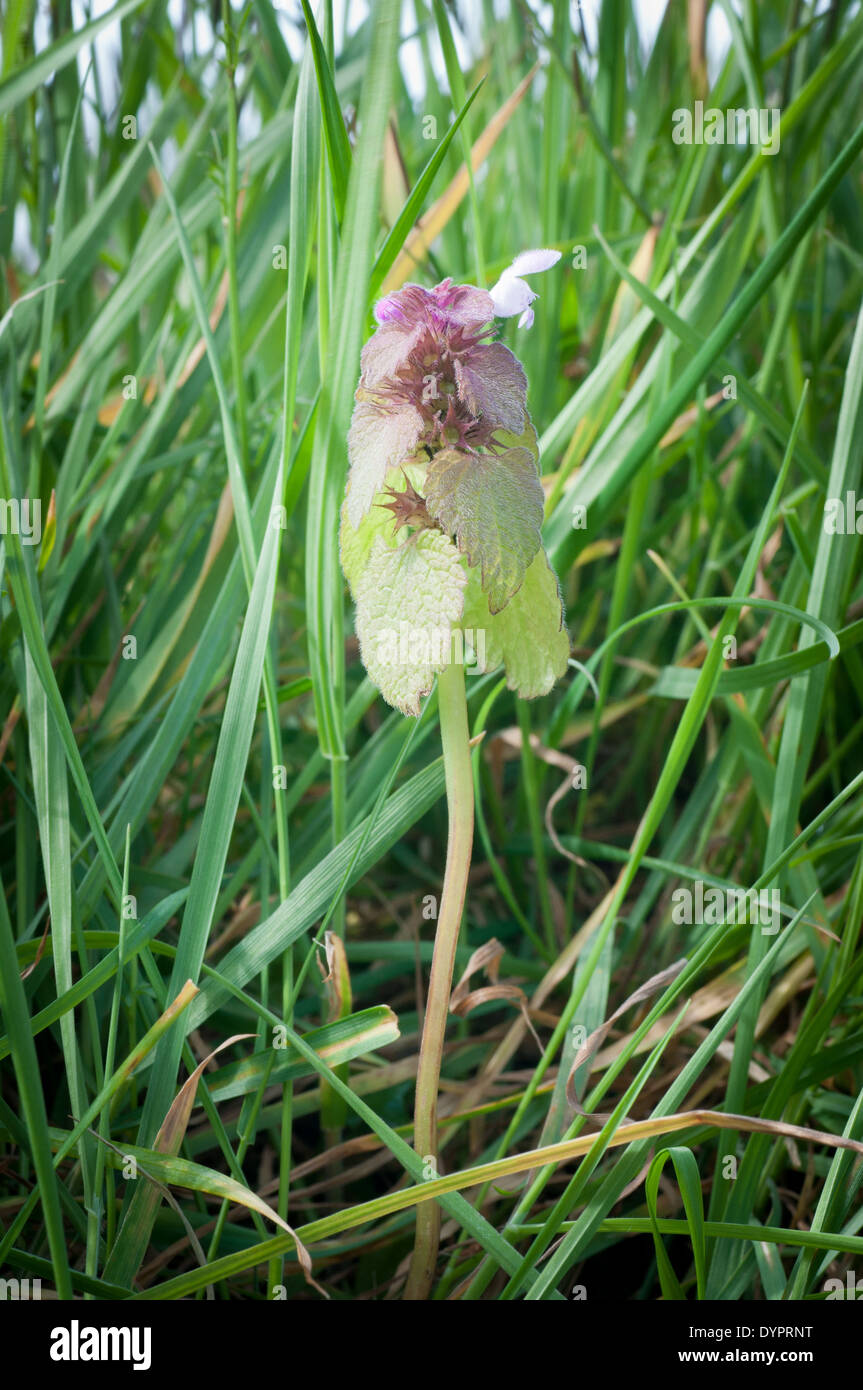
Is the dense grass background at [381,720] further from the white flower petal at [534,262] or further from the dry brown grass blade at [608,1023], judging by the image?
the white flower petal at [534,262]

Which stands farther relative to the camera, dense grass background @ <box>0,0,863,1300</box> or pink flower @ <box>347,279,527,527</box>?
dense grass background @ <box>0,0,863,1300</box>

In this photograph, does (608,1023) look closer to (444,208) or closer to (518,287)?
(518,287)

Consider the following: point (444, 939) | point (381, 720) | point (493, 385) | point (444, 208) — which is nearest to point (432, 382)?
point (493, 385)

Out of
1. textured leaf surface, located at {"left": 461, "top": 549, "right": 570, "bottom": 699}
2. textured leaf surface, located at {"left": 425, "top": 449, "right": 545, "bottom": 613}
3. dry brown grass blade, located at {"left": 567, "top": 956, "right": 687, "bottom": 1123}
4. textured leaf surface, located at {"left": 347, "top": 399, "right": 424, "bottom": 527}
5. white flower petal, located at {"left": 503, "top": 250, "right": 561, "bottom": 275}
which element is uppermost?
white flower petal, located at {"left": 503, "top": 250, "right": 561, "bottom": 275}

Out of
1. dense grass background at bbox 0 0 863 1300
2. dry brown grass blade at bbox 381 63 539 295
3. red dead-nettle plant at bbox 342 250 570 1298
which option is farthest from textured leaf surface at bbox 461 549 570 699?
dry brown grass blade at bbox 381 63 539 295

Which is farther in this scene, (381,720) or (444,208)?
(381,720)

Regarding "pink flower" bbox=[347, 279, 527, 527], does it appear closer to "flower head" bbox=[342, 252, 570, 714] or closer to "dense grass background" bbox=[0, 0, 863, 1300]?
"flower head" bbox=[342, 252, 570, 714]
